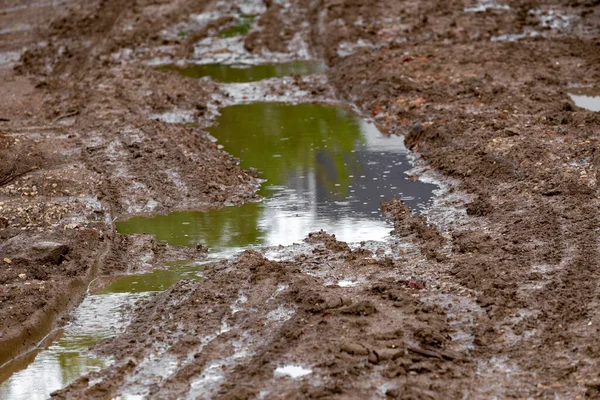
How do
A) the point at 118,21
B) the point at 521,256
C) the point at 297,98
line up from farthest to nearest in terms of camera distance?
the point at 118,21
the point at 297,98
the point at 521,256

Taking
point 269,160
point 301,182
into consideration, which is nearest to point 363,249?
point 301,182

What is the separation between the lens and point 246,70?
894 inches

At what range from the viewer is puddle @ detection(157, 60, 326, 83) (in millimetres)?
22000

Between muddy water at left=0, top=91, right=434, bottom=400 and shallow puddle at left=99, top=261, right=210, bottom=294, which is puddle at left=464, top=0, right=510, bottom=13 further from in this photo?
shallow puddle at left=99, top=261, right=210, bottom=294

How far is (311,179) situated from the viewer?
15.1 metres

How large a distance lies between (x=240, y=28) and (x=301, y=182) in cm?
1183

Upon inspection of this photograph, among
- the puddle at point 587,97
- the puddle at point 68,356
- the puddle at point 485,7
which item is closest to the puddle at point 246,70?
the puddle at point 485,7

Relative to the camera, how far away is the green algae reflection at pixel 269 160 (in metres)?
13.1

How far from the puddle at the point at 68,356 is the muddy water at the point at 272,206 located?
1 centimetres

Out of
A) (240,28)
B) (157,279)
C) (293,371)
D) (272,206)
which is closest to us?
(293,371)

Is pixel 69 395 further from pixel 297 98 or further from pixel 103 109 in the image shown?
pixel 297 98

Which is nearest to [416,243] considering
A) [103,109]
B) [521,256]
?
[521,256]

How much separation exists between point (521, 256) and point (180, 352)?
4190mm

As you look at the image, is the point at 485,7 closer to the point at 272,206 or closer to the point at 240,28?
the point at 240,28
